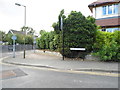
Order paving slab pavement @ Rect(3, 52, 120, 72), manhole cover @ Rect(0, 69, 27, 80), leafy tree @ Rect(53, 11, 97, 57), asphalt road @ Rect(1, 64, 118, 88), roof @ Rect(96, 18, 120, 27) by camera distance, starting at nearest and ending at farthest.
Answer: asphalt road @ Rect(1, 64, 118, 88)
manhole cover @ Rect(0, 69, 27, 80)
paving slab pavement @ Rect(3, 52, 120, 72)
leafy tree @ Rect(53, 11, 97, 57)
roof @ Rect(96, 18, 120, 27)

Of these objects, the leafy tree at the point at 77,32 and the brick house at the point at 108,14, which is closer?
the leafy tree at the point at 77,32

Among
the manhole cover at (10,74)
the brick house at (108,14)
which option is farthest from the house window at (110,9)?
the manhole cover at (10,74)

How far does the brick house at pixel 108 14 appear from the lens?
1630cm

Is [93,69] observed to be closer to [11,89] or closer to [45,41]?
[11,89]

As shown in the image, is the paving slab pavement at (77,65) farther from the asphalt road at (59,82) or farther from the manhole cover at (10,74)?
the manhole cover at (10,74)

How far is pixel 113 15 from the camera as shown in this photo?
54.7 ft

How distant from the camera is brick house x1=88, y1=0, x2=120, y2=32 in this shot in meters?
16.3

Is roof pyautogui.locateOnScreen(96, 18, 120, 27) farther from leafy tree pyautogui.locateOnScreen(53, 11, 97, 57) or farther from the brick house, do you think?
leafy tree pyautogui.locateOnScreen(53, 11, 97, 57)

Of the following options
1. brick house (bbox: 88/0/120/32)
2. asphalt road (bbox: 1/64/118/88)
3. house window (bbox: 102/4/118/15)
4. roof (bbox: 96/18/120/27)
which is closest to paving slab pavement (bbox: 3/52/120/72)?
asphalt road (bbox: 1/64/118/88)

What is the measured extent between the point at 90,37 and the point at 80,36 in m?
1.07

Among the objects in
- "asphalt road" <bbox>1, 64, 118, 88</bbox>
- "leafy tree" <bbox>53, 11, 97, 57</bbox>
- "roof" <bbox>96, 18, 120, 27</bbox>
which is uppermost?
"roof" <bbox>96, 18, 120, 27</bbox>

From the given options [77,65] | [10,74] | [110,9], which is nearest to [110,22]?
[110,9]

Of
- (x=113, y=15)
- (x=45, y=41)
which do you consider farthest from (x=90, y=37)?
(x=45, y=41)

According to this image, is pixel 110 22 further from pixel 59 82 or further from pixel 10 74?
pixel 10 74
